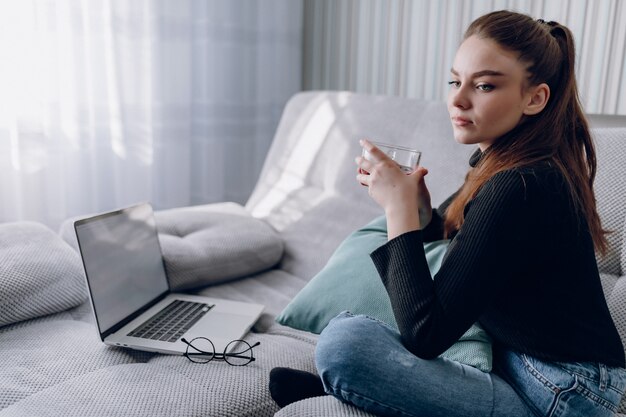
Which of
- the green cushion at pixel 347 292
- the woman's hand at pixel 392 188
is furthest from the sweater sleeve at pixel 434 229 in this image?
the woman's hand at pixel 392 188

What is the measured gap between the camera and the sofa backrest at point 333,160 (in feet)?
5.19

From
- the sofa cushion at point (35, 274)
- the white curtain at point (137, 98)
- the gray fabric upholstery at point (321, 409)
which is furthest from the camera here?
the white curtain at point (137, 98)

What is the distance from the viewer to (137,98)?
234cm

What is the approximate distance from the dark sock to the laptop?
172mm

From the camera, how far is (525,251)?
906mm

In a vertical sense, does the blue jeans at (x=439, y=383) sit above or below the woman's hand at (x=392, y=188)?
below

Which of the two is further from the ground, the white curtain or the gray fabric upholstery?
the white curtain

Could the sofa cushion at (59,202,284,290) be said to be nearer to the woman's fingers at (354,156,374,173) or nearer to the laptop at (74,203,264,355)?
the laptop at (74,203,264,355)

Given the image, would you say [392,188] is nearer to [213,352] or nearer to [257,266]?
[213,352]

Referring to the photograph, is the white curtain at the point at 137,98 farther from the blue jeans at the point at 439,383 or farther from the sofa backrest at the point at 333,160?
the blue jeans at the point at 439,383

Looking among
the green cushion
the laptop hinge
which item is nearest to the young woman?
the green cushion

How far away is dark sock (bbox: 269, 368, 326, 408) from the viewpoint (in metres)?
1.06

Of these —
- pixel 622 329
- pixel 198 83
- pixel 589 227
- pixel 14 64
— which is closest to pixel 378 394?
pixel 589 227

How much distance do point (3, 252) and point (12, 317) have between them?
0.52ft
